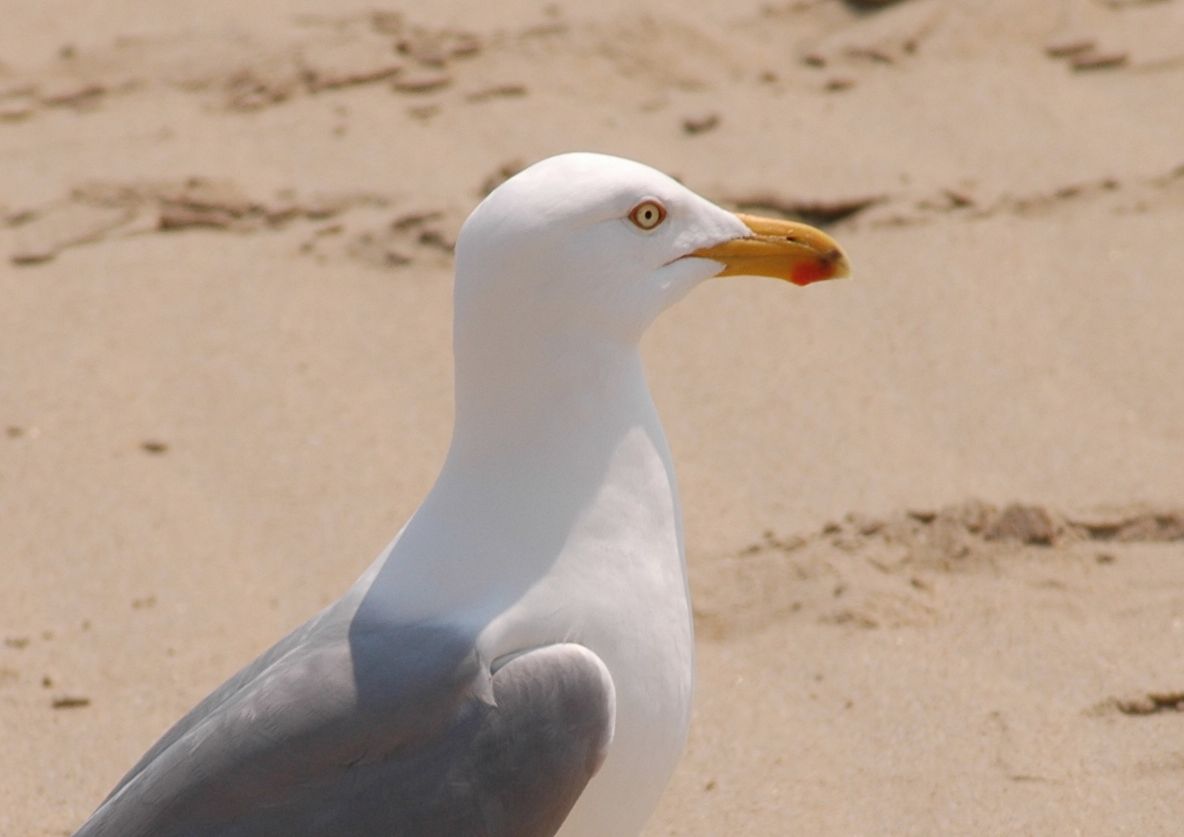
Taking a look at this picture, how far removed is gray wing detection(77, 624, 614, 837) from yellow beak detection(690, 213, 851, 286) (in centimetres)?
61

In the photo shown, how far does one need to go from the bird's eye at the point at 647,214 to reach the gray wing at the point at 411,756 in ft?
1.86

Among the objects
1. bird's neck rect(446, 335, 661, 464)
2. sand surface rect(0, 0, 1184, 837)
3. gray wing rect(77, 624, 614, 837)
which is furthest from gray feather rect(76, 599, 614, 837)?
sand surface rect(0, 0, 1184, 837)

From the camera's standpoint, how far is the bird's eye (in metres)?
2.59

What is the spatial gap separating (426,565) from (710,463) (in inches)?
71.1

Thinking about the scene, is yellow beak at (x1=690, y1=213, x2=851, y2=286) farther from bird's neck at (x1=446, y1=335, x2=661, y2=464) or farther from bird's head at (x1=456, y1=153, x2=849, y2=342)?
bird's neck at (x1=446, y1=335, x2=661, y2=464)

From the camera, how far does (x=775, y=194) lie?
5133mm

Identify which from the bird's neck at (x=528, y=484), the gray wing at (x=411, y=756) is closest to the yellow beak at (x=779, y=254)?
the bird's neck at (x=528, y=484)

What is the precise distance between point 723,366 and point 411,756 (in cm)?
239

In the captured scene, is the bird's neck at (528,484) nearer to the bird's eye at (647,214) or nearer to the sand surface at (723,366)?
the bird's eye at (647,214)

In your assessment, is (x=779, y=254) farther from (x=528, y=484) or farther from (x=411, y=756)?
(x=411, y=756)

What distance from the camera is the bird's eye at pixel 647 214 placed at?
259 cm

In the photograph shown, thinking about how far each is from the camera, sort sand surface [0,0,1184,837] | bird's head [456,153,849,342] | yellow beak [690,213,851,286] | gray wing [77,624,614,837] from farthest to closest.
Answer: sand surface [0,0,1184,837], yellow beak [690,213,851,286], bird's head [456,153,849,342], gray wing [77,624,614,837]

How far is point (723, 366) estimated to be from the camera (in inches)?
185

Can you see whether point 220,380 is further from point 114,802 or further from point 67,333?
point 114,802
